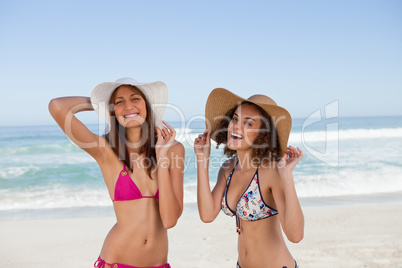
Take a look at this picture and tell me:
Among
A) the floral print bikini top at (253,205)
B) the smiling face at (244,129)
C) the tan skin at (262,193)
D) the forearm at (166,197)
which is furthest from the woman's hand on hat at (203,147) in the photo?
the floral print bikini top at (253,205)

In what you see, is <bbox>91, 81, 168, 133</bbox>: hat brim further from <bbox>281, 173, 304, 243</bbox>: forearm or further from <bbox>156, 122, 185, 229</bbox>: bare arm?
<bbox>281, 173, 304, 243</bbox>: forearm

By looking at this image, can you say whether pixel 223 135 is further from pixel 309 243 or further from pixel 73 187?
pixel 73 187

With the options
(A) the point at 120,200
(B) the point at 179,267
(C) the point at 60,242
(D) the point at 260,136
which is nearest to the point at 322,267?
(B) the point at 179,267

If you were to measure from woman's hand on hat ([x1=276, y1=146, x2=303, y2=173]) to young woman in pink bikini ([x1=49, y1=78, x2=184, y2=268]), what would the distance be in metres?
0.83

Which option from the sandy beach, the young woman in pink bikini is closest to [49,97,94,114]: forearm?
the young woman in pink bikini

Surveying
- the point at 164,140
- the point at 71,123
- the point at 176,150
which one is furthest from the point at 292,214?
the point at 71,123

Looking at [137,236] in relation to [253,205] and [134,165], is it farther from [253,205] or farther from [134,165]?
[253,205]

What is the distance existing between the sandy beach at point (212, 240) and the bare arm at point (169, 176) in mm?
3212

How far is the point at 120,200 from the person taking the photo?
3.09 meters

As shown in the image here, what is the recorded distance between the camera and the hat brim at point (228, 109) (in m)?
3.06

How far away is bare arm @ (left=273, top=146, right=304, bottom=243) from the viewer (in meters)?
2.63

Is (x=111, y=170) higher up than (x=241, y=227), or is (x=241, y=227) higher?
(x=111, y=170)

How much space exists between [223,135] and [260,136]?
628mm

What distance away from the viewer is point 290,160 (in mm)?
2863
